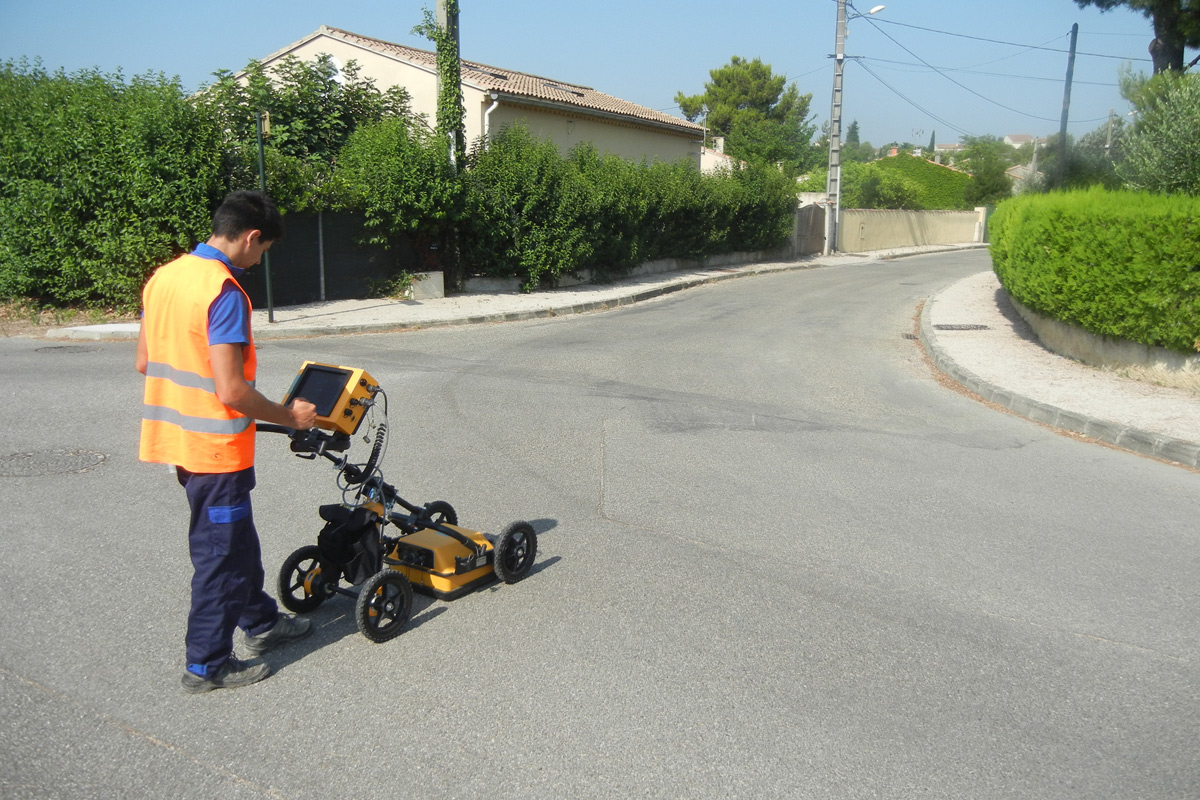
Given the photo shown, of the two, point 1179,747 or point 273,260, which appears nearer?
point 1179,747

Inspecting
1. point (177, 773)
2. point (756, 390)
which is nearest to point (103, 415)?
point (177, 773)

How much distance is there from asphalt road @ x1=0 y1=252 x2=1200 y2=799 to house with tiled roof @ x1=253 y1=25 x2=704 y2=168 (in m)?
15.7

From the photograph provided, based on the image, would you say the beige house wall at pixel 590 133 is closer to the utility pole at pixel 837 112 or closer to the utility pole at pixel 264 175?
the utility pole at pixel 837 112

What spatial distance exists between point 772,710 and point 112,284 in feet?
44.0

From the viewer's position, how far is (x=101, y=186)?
44.6 ft

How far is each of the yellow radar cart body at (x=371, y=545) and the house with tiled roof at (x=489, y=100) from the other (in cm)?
1787

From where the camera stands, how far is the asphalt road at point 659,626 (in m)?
3.26

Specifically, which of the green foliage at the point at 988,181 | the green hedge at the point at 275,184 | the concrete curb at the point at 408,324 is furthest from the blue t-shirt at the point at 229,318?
the green foliage at the point at 988,181

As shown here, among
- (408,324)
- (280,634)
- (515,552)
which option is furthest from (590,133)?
(280,634)

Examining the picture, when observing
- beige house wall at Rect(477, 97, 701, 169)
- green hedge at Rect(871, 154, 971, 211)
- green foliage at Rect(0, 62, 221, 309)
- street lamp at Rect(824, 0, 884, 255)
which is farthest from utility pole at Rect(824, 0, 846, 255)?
green hedge at Rect(871, 154, 971, 211)

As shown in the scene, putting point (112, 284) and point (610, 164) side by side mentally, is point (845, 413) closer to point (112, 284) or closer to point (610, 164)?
point (112, 284)

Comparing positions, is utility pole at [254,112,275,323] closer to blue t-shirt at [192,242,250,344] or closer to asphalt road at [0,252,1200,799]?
asphalt road at [0,252,1200,799]

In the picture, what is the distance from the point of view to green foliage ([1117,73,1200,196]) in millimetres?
11930

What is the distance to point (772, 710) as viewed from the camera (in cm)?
363
